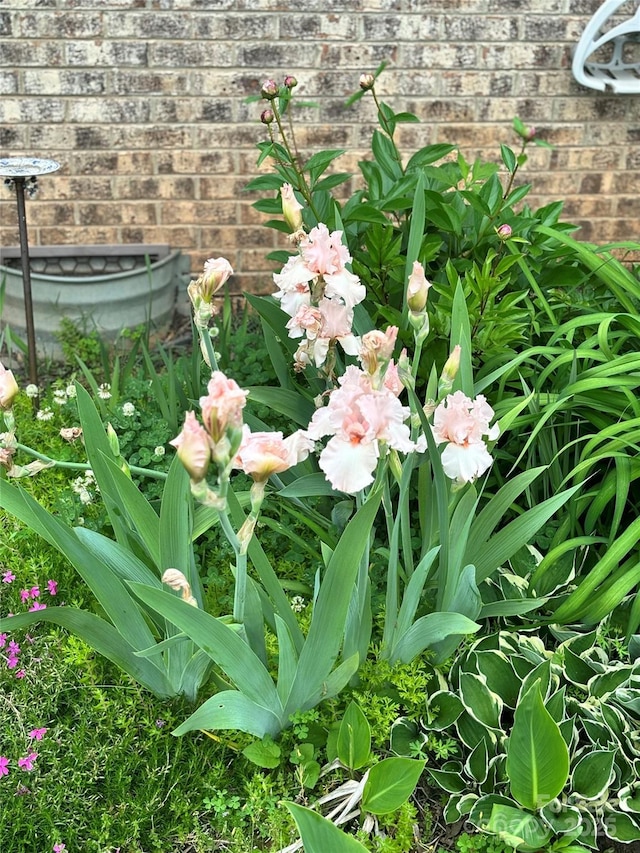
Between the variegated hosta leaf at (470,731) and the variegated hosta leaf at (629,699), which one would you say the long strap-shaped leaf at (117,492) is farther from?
the variegated hosta leaf at (629,699)

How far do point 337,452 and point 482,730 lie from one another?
629 mm

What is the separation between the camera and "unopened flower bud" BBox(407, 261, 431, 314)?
119 centimetres

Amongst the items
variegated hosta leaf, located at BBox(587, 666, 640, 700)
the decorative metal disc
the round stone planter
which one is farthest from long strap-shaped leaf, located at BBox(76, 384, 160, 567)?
the round stone planter

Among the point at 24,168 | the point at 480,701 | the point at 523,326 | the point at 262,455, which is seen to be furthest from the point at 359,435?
the point at 24,168

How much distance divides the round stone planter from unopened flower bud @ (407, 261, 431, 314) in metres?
2.18

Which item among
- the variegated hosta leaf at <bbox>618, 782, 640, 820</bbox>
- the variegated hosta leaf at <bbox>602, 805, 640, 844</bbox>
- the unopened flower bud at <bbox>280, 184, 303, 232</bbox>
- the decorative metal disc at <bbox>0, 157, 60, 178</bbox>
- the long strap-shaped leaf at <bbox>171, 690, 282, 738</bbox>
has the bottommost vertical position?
the variegated hosta leaf at <bbox>602, 805, 640, 844</bbox>

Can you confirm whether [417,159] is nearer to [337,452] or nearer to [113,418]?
[113,418]

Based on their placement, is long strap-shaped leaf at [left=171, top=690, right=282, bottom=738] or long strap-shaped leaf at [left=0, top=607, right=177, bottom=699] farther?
long strap-shaped leaf at [left=0, top=607, right=177, bottom=699]

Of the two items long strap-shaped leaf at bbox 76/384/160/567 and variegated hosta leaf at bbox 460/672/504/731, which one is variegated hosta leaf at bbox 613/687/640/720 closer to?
variegated hosta leaf at bbox 460/672/504/731

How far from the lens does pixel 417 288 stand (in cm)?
120

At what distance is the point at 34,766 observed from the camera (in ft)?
4.48

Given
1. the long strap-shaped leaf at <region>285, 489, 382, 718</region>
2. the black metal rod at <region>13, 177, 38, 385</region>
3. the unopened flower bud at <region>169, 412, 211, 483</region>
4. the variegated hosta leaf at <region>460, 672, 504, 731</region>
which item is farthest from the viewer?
the black metal rod at <region>13, 177, 38, 385</region>

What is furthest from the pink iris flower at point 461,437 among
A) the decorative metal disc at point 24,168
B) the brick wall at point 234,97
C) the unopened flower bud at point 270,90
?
the brick wall at point 234,97

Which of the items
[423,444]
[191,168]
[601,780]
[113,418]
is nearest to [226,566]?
[113,418]
